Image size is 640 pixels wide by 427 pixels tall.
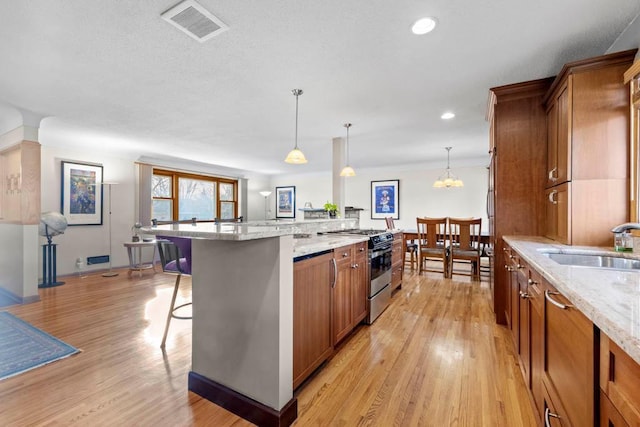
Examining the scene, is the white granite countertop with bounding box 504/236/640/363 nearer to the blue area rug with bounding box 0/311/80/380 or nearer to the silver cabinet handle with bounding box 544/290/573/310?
the silver cabinet handle with bounding box 544/290/573/310

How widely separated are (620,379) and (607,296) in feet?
0.88

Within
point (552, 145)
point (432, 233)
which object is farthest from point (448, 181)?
point (552, 145)

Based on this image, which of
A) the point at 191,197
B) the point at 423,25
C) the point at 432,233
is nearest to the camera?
the point at 423,25

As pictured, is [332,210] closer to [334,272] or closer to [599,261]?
[334,272]

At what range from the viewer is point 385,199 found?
7.75m

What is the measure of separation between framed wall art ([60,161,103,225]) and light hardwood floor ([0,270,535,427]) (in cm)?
229

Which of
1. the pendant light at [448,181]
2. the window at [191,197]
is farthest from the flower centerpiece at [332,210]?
the window at [191,197]

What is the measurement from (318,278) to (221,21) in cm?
175

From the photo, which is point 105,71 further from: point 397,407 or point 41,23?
point 397,407

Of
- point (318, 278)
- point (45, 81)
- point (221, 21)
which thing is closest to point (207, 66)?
point (221, 21)

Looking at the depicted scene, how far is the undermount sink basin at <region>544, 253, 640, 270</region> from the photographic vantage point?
1.64 metres

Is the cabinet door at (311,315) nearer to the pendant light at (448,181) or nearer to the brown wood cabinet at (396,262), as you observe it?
the brown wood cabinet at (396,262)

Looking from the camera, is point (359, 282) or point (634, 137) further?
point (359, 282)

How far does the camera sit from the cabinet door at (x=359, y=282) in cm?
253
